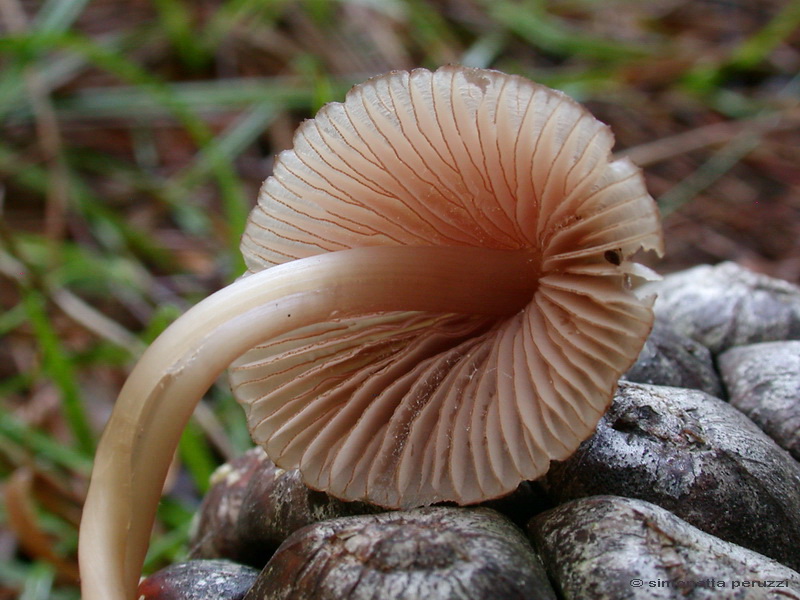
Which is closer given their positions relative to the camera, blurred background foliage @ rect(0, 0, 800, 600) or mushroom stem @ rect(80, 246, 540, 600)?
mushroom stem @ rect(80, 246, 540, 600)

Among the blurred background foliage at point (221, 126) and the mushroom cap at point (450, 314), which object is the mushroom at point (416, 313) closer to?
the mushroom cap at point (450, 314)

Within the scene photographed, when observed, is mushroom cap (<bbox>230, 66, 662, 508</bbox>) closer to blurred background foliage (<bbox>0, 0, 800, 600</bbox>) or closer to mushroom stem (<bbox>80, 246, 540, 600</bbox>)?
mushroom stem (<bbox>80, 246, 540, 600</bbox>)

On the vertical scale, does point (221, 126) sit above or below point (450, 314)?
above

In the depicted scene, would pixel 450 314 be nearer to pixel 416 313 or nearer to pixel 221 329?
pixel 416 313

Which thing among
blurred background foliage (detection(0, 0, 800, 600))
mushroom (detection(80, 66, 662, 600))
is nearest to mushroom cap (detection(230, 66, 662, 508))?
mushroom (detection(80, 66, 662, 600))

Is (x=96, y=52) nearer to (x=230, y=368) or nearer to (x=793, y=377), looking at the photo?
(x=230, y=368)

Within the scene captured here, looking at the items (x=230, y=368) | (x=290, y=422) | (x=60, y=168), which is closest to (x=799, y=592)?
(x=290, y=422)

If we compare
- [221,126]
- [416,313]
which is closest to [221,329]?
[416,313]
